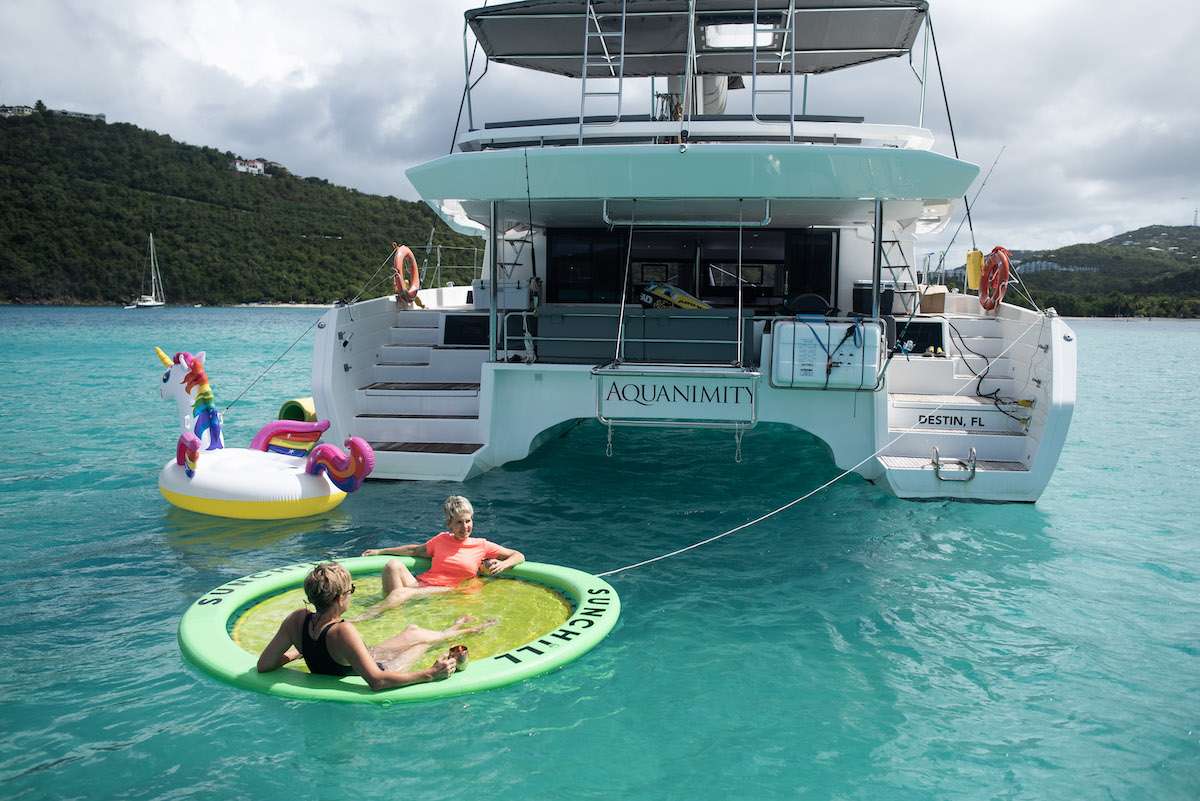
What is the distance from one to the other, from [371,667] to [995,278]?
9491mm

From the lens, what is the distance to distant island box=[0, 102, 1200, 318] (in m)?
65.1

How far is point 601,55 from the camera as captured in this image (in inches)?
468

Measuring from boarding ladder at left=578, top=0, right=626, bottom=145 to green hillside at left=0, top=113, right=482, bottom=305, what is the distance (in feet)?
166

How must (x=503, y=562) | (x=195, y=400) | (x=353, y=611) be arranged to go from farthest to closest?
(x=195, y=400) → (x=503, y=562) → (x=353, y=611)

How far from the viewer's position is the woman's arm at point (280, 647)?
4.88 meters

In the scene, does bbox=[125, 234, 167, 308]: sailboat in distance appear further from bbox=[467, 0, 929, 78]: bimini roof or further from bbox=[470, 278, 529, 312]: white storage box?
bbox=[467, 0, 929, 78]: bimini roof

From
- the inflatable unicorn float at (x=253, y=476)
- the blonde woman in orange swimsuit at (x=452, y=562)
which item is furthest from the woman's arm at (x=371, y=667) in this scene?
the inflatable unicorn float at (x=253, y=476)

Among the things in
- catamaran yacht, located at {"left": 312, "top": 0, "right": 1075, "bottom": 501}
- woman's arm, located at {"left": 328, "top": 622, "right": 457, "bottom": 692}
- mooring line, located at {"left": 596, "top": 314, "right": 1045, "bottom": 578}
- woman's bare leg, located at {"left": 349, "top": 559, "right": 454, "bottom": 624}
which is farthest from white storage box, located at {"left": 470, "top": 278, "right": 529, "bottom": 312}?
woman's arm, located at {"left": 328, "top": 622, "right": 457, "bottom": 692}

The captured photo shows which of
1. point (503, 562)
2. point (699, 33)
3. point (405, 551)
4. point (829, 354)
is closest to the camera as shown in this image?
point (503, 562)

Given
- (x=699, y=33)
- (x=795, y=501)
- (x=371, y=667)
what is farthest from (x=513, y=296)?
(x=371, y=667)

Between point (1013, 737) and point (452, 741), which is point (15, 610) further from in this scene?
point (1013, 737)

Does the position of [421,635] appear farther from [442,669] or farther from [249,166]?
[249,166]

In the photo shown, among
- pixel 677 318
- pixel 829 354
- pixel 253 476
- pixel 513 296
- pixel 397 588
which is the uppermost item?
pixel 513 296

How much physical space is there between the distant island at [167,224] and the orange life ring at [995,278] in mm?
53183
